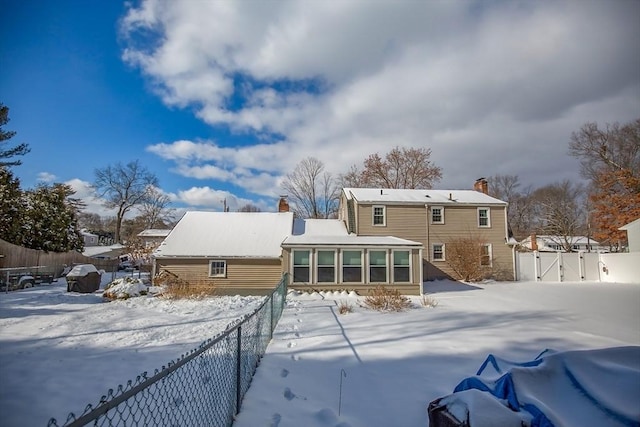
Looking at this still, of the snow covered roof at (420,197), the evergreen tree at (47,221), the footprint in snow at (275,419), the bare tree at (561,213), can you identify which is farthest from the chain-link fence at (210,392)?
the bare tree at (561,213)

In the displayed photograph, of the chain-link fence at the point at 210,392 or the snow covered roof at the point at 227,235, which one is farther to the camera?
the snow covered roof at the point at 227,235

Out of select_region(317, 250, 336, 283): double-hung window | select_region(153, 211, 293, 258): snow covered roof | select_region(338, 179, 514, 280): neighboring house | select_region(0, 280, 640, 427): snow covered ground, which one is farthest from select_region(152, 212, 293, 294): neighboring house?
select_region(338, 179, 514, 280): neighboring house

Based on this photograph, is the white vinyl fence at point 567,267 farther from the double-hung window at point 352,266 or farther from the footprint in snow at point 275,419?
the footprint in snow at point 275,419

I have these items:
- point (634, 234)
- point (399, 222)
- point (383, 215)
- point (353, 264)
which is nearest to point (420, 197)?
point (399, 222)

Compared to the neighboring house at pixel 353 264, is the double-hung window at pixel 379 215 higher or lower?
higher

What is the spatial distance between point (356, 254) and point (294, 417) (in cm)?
1368

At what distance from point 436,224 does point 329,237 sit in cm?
800

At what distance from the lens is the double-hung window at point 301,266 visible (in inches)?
682

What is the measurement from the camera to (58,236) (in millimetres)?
26375

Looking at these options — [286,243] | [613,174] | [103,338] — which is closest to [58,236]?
[286,243]

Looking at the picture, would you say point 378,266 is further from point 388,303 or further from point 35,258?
point 35,258

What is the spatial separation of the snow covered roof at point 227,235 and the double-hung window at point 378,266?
17.8ft

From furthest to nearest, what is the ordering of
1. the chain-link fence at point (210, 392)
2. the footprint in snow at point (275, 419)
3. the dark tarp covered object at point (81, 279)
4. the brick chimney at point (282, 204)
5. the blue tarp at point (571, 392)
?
the brick chimney at point (282, 204)
the dark tarp covered object at point (81, 279)
the footprint in snow at point (275, 419)
the chain-link fence at point (210, 392)
the blue tarp at point (571, 392)

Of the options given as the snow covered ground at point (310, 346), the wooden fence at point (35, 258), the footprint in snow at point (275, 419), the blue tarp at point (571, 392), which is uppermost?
the wooden fence at point (35, 258)
